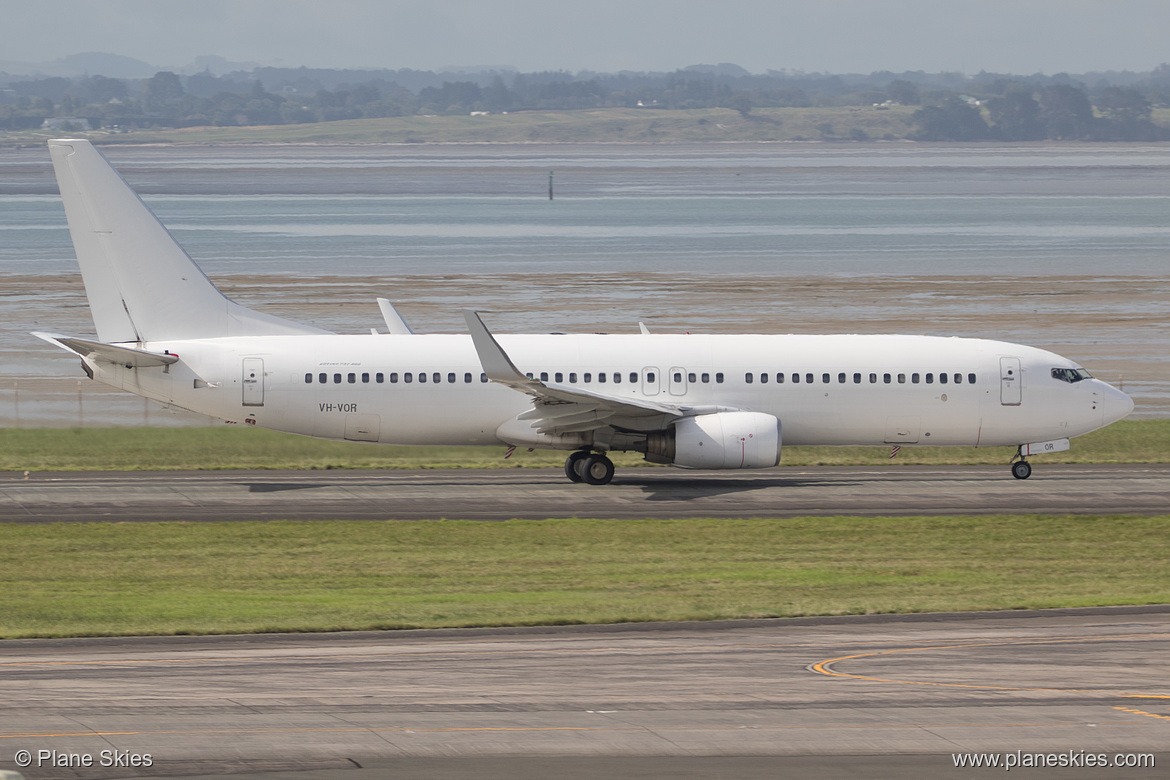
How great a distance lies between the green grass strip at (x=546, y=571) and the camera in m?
27.6

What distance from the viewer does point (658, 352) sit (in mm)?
43875

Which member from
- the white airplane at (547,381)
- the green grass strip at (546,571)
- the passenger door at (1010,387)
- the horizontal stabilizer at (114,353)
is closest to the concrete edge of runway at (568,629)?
the green grass strip at (546,571)

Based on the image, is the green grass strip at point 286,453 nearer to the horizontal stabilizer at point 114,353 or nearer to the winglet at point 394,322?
the winglet at point 394,322

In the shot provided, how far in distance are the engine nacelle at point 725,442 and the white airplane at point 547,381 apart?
0.17 feet

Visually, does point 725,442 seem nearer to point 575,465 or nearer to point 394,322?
point 575,465

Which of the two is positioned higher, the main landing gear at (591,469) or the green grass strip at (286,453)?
the main landing gear at (591,469)

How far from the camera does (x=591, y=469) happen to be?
1721 inches

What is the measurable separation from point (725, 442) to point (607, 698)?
21264 millimetres

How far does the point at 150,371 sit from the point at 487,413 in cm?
970

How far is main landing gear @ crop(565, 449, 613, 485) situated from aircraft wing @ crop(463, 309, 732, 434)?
1.24 m

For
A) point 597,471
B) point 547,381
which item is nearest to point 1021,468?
point 597,471

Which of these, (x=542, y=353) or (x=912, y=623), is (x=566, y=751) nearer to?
(x=912, y=623)

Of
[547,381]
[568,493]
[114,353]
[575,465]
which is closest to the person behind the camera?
[114,353]

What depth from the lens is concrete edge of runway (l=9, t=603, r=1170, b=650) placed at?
82.9ft
